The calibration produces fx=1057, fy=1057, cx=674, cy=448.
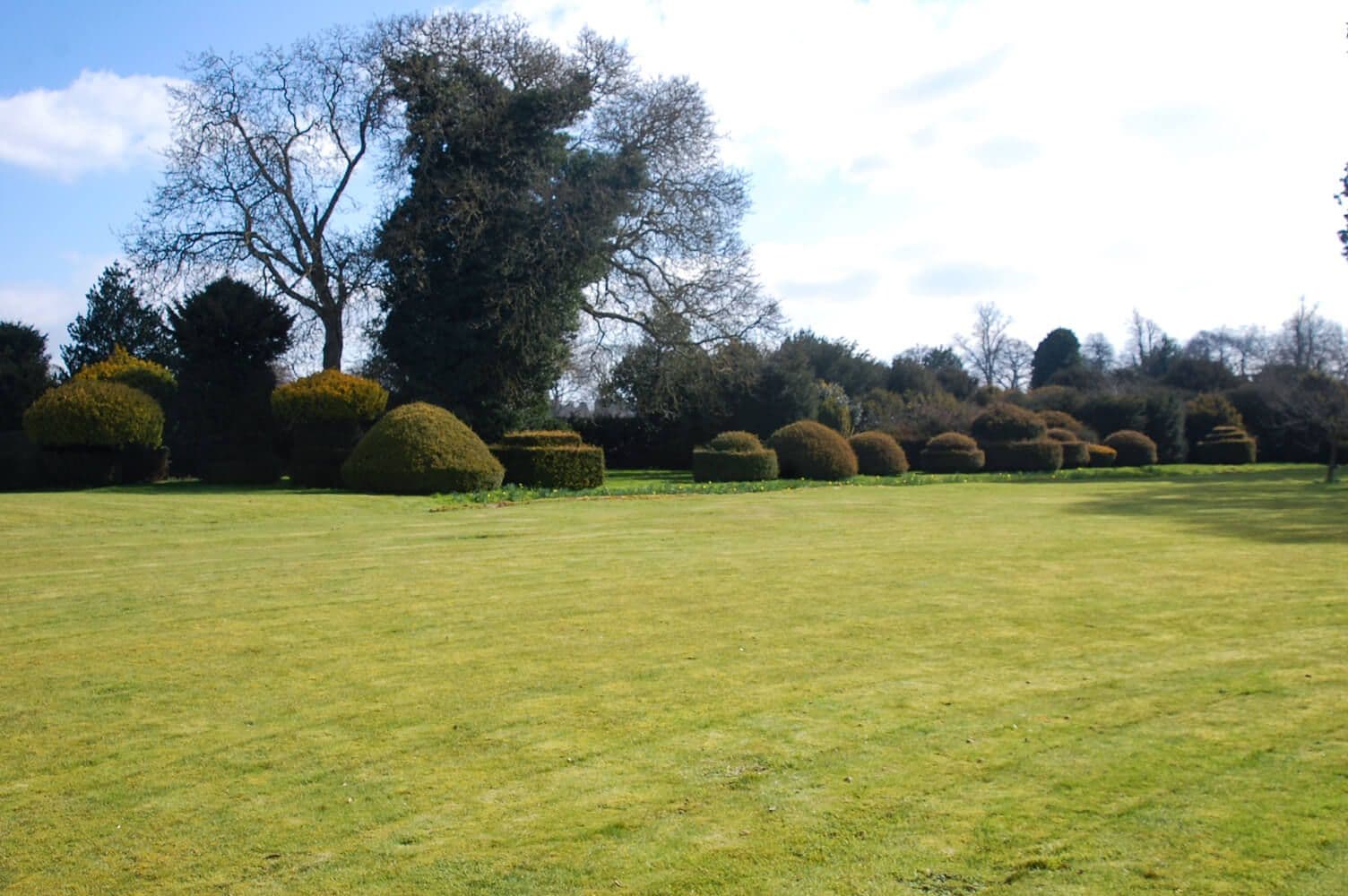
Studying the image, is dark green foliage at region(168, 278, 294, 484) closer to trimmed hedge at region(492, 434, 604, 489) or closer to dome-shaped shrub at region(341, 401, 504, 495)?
dome-shaped shrub at region(341, 401, 504, 495)

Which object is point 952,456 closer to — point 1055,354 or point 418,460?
point 418,460

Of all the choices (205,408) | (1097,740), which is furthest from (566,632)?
(205,408)

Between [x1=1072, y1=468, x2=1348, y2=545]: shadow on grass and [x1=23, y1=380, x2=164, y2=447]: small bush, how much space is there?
1934cm

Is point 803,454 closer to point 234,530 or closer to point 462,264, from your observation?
point 462,264

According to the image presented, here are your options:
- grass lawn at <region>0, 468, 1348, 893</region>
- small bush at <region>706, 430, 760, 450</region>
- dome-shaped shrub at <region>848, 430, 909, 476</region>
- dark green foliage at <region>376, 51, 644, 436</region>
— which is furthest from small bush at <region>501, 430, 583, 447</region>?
grass lawn at <region>0, 468, 1348, 893</region>

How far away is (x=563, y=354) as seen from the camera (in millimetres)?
32281

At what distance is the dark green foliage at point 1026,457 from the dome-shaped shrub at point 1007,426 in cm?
52

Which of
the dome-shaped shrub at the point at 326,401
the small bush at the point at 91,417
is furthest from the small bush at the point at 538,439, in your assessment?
the small bush at the point at 91,417

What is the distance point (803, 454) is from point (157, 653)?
25691 millimetres

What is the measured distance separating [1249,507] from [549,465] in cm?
1465

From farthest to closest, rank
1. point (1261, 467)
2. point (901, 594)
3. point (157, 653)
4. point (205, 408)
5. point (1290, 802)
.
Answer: point (1261, 467), point (205, 408), point (901, 594), point (157, 653), point (1290, 802)

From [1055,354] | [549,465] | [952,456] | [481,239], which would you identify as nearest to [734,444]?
[549,465]

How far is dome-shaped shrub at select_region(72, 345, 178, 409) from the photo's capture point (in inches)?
987

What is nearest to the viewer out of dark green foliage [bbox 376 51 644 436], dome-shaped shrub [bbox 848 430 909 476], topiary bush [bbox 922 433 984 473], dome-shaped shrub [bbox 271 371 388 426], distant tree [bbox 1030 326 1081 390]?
dome-shaped shrub [bbox 271 371 388 426]
